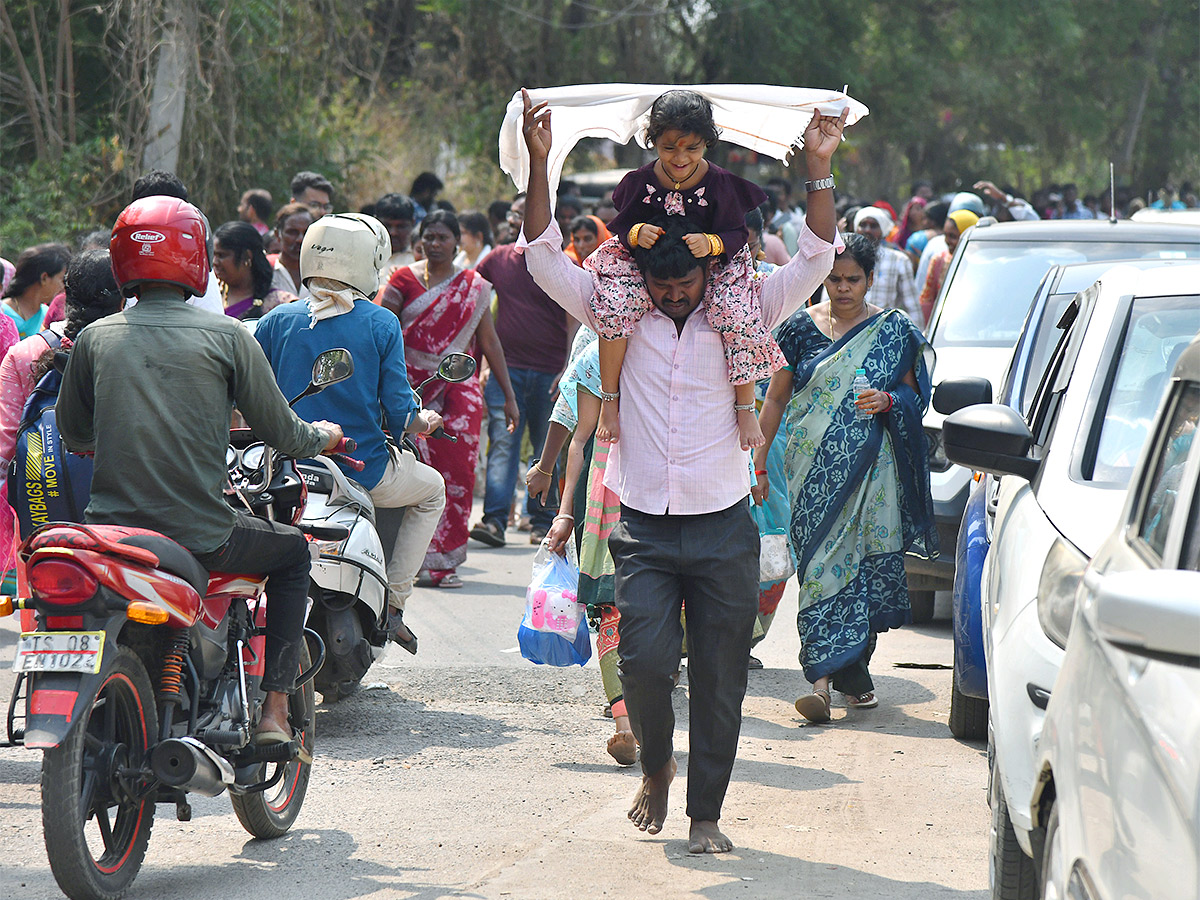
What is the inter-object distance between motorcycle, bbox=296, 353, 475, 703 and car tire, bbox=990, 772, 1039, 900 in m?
2.56

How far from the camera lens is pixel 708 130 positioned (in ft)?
13.9


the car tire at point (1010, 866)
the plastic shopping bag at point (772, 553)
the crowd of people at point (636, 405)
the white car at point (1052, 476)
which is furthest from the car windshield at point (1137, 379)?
the plastic shopping bag at point (772, 553)

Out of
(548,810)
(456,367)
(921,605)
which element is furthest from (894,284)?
(548,810)

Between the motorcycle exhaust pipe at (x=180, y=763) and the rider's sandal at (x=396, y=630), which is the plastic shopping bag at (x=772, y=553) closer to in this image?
the rider's sandal at (x=396, y=630)

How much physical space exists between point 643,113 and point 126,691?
85.6 inches

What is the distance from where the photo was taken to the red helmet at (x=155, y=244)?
159 inches

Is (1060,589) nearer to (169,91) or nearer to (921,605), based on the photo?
(921,605)

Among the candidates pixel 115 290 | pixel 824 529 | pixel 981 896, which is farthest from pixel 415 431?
pixel 981 896

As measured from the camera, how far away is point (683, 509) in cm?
437

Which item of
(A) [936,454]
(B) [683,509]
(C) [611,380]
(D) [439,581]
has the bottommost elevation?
(D) [439,581]

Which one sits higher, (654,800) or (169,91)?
(169,91)

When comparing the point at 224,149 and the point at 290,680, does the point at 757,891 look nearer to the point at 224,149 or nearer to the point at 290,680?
the point at 290,680

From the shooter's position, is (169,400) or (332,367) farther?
(332,367)

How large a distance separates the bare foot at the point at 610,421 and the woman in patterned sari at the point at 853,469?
1807 millimetres
